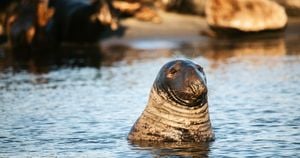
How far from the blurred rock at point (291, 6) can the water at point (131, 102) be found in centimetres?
591

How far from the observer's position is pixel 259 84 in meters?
21.0

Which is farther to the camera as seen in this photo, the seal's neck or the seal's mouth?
the seal's neck

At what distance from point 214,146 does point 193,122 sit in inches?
19.8

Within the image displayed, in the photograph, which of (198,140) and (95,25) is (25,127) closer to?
(198,140)

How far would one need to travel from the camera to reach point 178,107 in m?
13.1

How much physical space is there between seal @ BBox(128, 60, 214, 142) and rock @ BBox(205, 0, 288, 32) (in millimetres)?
19363

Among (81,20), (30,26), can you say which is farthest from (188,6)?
(30,26)

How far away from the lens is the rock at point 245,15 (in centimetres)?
3253

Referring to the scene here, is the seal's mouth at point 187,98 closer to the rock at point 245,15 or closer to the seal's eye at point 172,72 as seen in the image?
the seal's eye at point 172,72

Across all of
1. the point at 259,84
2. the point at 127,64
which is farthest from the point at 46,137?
the point at 127,64

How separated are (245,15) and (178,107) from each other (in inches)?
781

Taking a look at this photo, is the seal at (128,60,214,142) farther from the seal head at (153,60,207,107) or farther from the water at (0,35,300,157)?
the water at (0,35,300,157)

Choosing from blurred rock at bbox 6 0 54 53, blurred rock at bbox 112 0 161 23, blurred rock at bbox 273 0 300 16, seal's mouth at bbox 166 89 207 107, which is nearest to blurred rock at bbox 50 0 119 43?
blurred rock at bbox 6 0 54 53

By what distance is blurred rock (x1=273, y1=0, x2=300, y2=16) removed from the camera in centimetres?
3700
